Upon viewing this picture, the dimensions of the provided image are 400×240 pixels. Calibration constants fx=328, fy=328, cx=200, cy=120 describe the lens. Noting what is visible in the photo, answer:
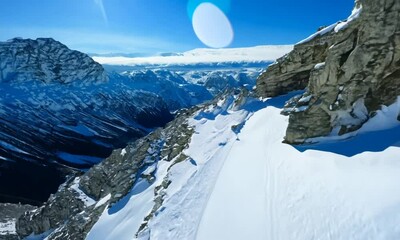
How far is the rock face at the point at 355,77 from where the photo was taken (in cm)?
2284

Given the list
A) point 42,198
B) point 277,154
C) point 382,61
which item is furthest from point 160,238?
point 42,198

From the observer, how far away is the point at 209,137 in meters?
49.4

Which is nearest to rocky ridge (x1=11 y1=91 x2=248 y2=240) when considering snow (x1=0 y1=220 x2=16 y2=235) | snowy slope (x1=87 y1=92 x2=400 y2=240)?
snowy slope (x1=87 y1=92 x2=400 y2=240)

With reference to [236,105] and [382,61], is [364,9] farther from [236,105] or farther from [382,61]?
[236,105]

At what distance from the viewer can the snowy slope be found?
49.6 ft

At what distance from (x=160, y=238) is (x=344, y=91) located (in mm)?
17067

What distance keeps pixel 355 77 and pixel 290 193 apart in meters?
10.7

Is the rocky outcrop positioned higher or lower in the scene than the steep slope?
lower

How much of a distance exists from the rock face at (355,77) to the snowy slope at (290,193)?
1.45 metres

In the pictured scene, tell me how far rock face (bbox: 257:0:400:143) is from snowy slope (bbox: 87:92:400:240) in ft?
4.76

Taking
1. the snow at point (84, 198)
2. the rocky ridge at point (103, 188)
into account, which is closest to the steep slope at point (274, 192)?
the rocky ridge at point (103, 188)

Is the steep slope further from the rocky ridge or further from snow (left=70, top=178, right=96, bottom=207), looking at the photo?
snow (left=70, top=178, right=96, bottom=207)

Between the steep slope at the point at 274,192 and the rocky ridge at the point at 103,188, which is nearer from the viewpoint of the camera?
the steep slope at the point at 274,192

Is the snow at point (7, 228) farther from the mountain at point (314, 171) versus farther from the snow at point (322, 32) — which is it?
the snow at point (322, 32)
